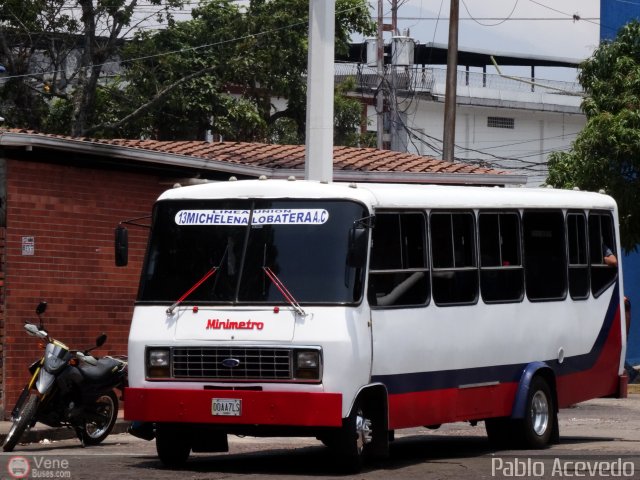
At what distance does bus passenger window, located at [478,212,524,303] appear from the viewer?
43.5 feet

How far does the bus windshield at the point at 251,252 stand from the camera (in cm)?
1153

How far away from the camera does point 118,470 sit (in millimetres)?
11578

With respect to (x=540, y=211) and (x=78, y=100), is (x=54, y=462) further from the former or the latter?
(x=78, y=100)

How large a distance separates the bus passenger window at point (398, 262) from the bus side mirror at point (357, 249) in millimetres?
255

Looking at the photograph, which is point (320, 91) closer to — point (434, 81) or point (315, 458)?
point (315, 458)

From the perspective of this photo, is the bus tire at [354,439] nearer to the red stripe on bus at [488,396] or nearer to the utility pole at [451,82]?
the red stripe on bus at [488,396]

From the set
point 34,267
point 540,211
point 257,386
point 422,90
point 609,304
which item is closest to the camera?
point 257,386

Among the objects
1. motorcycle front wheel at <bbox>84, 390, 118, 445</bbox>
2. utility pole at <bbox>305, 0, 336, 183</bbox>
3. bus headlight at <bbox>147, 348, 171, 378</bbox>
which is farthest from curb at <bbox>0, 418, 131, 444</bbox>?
utility pole at <bbox>305, 0, 336, 183</bbox>

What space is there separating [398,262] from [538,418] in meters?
2.98

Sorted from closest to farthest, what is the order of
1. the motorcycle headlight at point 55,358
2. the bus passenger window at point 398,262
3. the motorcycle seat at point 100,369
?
the bus passenger window at point 398,262, the motorcycle headlight at point 55,358, the motorcycle seat at point 100,369

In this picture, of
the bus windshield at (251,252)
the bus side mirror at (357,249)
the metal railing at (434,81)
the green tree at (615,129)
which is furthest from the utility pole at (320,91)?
the metal railing at (434,81)

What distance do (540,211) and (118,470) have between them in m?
5.30

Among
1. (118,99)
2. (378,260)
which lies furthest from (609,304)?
(118,99)

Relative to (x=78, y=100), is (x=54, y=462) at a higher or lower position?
lower
